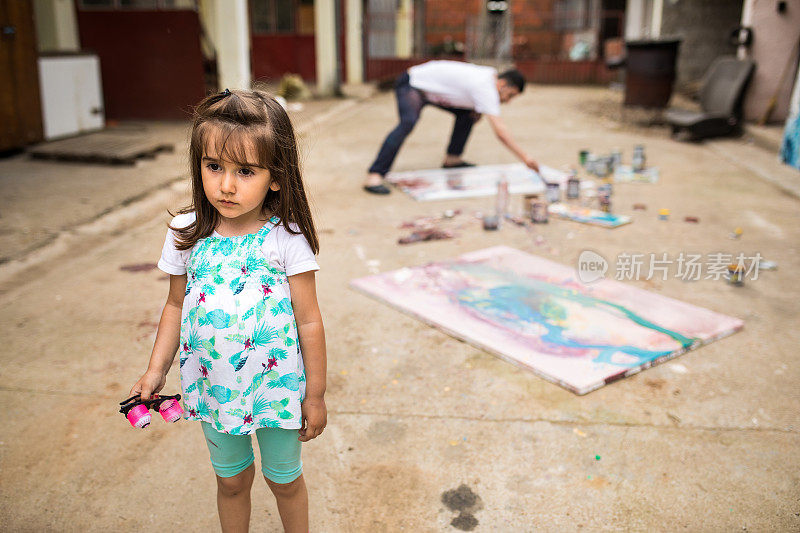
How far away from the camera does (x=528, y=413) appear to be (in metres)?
2.54

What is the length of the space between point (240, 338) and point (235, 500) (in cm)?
50

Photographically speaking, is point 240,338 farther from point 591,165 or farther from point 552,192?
point 591,165

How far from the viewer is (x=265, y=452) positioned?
1.67m

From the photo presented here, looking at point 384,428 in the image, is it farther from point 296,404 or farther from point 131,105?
point 131,105

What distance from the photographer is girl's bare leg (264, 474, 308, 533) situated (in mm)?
1714

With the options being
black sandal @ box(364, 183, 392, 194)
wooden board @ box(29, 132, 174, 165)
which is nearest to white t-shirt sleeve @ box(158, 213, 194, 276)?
black sandal @ box(364, 183, 392, 194)

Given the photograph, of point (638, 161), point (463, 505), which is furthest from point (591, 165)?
point (463, 505)

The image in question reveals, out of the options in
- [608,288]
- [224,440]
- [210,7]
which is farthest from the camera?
[210,7]

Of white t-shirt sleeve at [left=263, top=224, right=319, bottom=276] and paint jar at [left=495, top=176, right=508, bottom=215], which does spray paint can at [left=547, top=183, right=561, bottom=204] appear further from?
white t-shirt sleeve at [left=263, top=224, right=319, bottom=276]

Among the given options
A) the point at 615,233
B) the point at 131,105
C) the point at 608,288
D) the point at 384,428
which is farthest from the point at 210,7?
the point at 384,428

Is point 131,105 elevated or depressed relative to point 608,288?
elevated

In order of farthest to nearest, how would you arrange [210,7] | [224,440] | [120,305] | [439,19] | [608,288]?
[439,19] → [210,7] → [608,288] → [120,305] → [224,440]

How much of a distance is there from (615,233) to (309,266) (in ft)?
12.1

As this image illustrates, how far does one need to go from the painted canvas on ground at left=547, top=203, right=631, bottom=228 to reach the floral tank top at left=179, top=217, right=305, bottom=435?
3.82 meters
